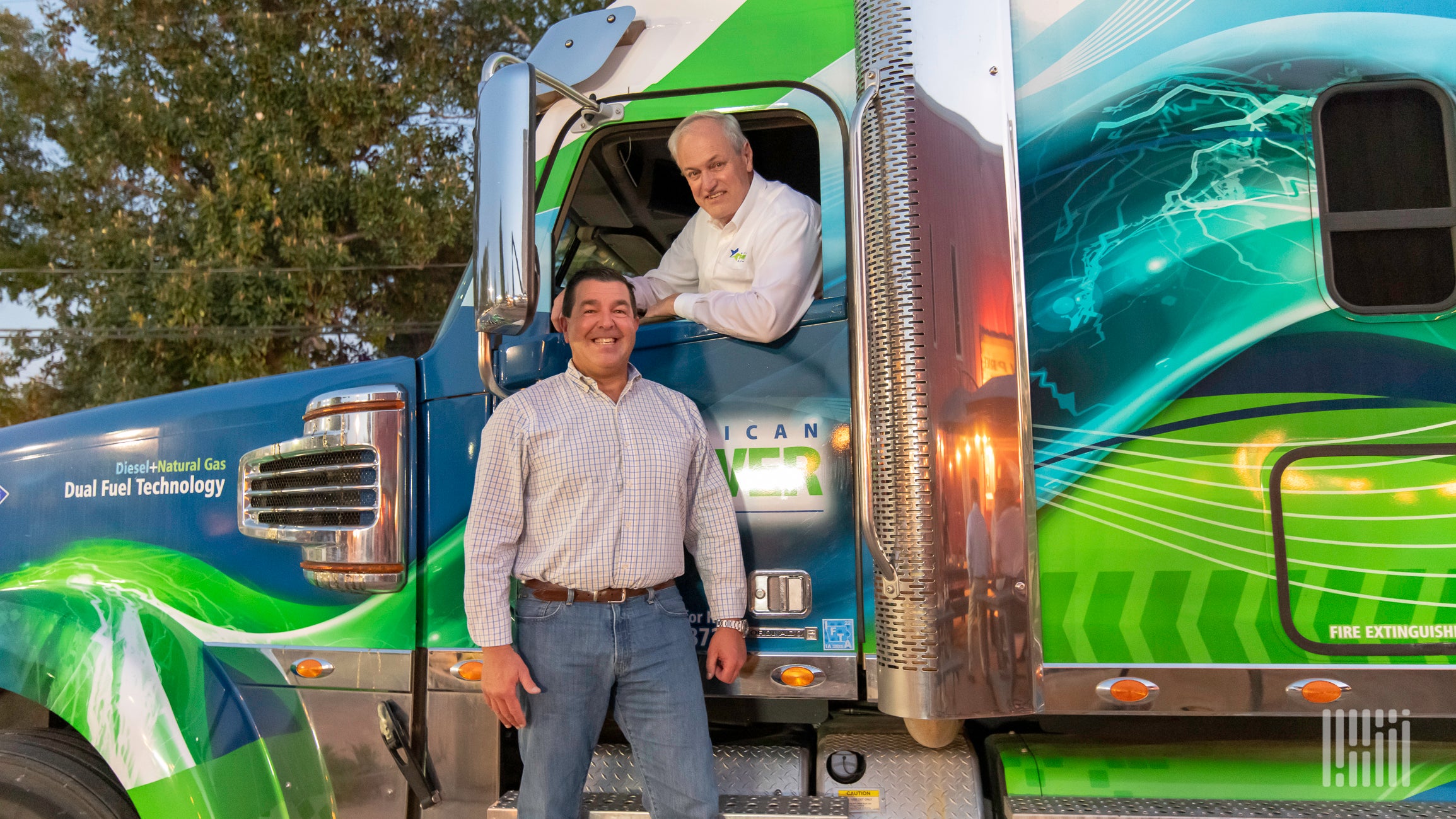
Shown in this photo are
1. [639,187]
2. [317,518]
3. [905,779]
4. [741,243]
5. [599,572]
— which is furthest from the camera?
[639,187]

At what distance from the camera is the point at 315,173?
10.8 meters

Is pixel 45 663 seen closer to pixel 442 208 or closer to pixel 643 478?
pixel 643 478

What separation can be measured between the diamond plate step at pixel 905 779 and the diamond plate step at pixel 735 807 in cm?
10

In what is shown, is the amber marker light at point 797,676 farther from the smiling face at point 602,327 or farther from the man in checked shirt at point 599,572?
the smiling face at point 602,327

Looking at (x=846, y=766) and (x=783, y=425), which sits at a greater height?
(x=783, y=425)

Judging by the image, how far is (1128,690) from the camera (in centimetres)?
218

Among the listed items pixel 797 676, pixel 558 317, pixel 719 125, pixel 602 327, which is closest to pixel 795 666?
pixel 797 676

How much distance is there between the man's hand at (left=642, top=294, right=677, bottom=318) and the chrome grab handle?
565 millimetres

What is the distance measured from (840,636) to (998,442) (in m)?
0.64

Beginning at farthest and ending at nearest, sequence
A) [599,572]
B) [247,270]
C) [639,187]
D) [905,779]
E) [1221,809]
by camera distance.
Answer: [247,270], [639,187], [905,779], [599,572], [1221,809]

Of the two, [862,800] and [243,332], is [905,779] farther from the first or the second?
[243,332]

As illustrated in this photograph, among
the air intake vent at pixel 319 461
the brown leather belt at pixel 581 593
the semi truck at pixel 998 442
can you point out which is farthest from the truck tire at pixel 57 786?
the brown leather belt at pixel 581 593

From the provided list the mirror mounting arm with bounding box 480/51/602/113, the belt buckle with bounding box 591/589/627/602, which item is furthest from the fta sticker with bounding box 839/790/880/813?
the mirror mounting arm with bounding box 480/51/602/113

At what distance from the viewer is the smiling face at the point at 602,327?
2.45 m
